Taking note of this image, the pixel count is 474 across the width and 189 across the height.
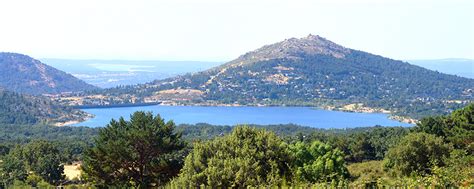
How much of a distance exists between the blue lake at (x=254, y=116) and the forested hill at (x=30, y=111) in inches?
159

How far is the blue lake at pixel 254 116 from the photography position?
7938 centimetres

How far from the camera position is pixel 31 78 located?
143 m

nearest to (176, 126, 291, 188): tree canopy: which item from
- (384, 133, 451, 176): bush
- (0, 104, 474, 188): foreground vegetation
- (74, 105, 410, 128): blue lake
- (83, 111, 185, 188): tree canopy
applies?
(0, 104, 474, 188): foreground vegetation

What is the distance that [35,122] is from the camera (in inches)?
2906

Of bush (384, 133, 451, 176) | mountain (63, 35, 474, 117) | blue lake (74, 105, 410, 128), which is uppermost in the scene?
bush (384, 133, 451, 176)

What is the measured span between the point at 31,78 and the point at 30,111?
71393mm

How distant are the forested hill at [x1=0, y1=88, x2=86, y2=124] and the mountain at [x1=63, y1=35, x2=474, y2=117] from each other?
22637 mm

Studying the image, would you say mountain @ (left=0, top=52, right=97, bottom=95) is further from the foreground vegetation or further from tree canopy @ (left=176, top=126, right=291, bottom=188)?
tree canopy @ (left=176, top=126, right=291, bottom=188)

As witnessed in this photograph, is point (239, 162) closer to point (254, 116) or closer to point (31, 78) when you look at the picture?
point (254, 116)

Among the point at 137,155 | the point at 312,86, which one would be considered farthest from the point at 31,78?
the point at 137,155

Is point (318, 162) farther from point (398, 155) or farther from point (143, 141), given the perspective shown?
point (143, 141)

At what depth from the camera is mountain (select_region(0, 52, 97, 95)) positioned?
139 metres

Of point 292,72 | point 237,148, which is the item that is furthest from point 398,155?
point 292,72

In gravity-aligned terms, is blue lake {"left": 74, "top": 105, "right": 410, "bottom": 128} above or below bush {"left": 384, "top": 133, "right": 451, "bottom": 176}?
below
